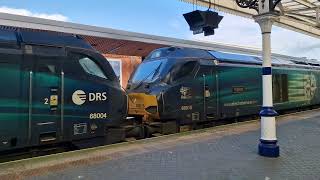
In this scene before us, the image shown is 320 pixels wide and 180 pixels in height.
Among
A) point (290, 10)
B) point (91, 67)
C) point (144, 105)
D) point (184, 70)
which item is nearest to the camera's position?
point (91, 67)

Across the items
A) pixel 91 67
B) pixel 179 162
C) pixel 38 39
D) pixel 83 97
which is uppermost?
pixel 38 39

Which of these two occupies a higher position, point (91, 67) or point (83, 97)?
point (91, 67)

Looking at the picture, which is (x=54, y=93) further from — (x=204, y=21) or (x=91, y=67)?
(x=204, y=21)

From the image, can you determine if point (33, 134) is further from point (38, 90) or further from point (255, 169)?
point (255, 169)

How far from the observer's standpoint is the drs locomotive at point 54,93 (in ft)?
26.1

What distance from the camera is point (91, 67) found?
959 cm

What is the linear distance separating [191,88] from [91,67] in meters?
4.25

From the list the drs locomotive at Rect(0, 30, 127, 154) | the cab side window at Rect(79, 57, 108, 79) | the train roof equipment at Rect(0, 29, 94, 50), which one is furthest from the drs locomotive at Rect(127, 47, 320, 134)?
the train roof equipment at Rect(0, 29, 94, 50)

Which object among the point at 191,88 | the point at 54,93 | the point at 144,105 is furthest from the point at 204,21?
the point at 54,93

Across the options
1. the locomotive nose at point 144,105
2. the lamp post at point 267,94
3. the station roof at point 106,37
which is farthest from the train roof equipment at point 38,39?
the station roof at point 106,37

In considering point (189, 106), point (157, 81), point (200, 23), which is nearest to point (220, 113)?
point (189, 106)

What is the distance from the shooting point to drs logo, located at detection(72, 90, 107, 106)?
356 inches

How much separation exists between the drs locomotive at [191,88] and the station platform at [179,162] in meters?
1.64

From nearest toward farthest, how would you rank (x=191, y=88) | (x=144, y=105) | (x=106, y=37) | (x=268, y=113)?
(x=268, y=113), (x=144, y=105), (x=191, y=88), (x=106, y=37)
